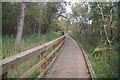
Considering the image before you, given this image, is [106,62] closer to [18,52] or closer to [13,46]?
[18,52]

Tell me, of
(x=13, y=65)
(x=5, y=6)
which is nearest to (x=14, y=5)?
(x=5, y=6)

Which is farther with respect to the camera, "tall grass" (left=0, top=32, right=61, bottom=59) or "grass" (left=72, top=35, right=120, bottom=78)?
"tall grass" (left=0, top=32, right=61, bottom=59)

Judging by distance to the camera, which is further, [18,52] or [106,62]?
[106,62]

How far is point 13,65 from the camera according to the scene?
3482 mm

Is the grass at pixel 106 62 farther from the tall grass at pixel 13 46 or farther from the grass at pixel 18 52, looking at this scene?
the tall grass at pixel 13 46

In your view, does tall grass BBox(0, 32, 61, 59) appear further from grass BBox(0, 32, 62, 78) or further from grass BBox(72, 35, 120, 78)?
grass BBox(72, 35, 120, 78)

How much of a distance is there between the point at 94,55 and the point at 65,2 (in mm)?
17668

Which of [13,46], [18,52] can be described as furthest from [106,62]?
[13,46]

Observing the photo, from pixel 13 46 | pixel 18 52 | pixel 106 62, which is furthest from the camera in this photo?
pixel 13 46

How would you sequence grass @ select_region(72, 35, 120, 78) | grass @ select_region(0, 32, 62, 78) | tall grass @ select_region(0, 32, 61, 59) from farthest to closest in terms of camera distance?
tall grass @ select_region(0, 32, 61, 59), grass @ select_region(72, 35, 120, 78), grass @ select_region(0, 32, 62, 78)

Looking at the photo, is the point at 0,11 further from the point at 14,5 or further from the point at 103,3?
the point at 103,3

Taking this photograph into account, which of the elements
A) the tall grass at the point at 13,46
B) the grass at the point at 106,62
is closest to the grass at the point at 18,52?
the tall grass at the point at 13,46

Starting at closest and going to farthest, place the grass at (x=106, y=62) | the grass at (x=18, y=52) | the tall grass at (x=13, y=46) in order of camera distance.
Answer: the grass at (x=18, y=52)
the grass at (x=106, y=62)
the tall grass at (x=13, y=46)

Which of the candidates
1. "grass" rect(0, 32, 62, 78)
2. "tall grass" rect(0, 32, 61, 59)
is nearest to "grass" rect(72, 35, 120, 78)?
"grass" rect(0, 32, 62, 78)
